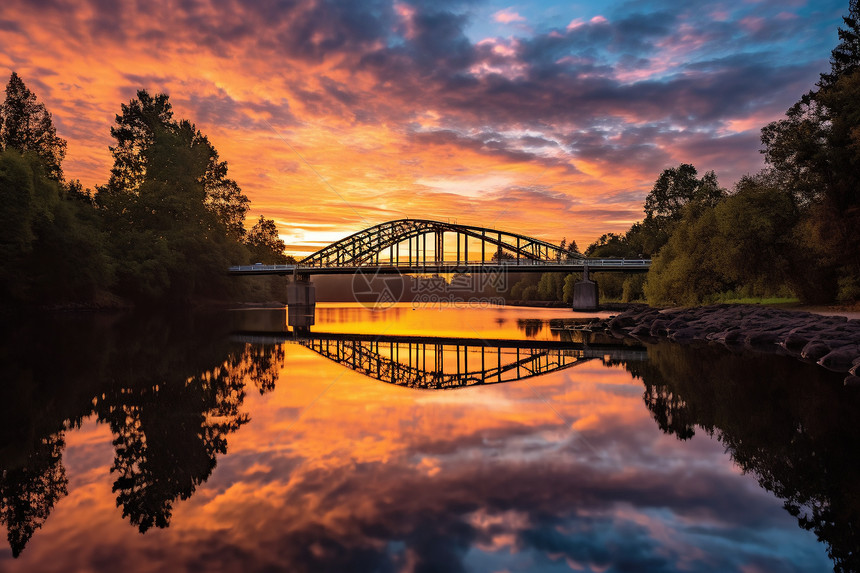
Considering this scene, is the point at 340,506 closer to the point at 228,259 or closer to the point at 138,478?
the point at 138,478

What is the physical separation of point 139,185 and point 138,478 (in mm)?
89460

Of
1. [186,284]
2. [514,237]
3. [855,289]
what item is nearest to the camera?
[855,289]

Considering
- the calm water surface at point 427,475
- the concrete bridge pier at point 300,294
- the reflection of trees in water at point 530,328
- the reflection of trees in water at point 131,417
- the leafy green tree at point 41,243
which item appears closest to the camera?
the calm water surface at point 427,475

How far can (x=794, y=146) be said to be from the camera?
4066 cm

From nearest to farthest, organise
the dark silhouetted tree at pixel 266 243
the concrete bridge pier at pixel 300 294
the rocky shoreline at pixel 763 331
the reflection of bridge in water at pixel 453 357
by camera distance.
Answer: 1. the rocky shoreline at pixel 763 331
2. the reflection of bridge in water at pixel 453 357
3. the concrete bridge pier at pixel 300 294
4. the dark silhouetted tree at pixel 266 243

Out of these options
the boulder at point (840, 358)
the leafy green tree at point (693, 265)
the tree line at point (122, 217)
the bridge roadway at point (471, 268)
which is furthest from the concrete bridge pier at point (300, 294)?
the boulder at point (840, 358)

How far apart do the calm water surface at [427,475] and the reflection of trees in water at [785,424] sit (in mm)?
56

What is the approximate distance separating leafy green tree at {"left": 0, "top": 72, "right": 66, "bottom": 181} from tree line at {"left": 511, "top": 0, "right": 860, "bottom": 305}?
248ft

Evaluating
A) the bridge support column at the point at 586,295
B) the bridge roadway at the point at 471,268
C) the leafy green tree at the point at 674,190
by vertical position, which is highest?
the leafy green tree at the point at 674,190

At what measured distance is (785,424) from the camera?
11438mm

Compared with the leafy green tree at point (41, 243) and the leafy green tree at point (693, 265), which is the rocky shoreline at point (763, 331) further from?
the leafy green tree at point (41, 243)

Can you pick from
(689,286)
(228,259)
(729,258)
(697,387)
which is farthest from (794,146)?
(228,259)

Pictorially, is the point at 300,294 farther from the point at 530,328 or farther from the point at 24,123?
the point at 530,328

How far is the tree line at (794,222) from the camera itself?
37875mm
